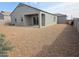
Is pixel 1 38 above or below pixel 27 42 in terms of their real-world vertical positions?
above

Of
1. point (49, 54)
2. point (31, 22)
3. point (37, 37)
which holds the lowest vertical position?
point (49, 54)

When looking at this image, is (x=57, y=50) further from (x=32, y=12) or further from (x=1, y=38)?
(x=32, y=12)

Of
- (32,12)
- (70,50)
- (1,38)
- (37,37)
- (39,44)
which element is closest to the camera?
(1,38)

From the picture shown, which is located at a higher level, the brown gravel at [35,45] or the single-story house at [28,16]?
the single-story house at [28,16]

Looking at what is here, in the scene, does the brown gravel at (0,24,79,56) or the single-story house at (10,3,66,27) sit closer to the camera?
the brown gravel at (0,24,79,56)

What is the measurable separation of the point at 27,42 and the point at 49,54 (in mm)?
1205

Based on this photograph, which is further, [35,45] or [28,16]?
[28,16]

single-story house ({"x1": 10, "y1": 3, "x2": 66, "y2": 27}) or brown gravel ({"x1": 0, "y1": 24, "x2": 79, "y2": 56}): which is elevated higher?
single-story house ({"x1": 10, "y1": 3, "x2": 66, "y2": 27})

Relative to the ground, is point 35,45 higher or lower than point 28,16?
lower

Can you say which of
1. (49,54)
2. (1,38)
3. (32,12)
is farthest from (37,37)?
(1,38)

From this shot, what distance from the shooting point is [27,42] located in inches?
170

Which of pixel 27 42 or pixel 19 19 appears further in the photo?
pixel 19 19

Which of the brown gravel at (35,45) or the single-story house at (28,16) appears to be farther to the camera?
the single-story house at (28,16)

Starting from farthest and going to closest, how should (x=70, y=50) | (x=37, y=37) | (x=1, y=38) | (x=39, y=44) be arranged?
(x=37, y=37) → (x=39, y=44) → (x=70, y=50) → (x=1, y=38)
